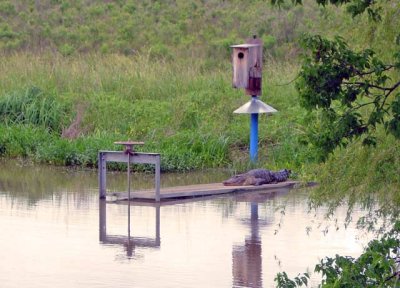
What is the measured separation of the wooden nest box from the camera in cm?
1980

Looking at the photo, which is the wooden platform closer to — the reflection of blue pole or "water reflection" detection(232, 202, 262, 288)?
the reflection of blue pole

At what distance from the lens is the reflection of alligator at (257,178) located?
17.9 meters

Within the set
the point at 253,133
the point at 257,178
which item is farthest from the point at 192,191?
the point at 253,133

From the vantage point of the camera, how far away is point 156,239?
14.1 m

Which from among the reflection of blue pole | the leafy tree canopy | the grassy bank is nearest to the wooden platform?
the grassy bank

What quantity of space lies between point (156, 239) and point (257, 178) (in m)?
4.28

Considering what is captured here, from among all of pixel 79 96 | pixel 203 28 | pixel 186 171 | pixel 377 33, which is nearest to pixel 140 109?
pixel 79 96

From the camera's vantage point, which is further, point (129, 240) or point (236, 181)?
point (236, 181)

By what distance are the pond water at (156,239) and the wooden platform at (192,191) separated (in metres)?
0.18

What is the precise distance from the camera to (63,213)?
15758 millimetres

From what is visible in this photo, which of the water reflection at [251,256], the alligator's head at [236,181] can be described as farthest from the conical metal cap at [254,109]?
the water reflection at [251,256]

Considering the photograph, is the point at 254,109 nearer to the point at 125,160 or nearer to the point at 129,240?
Answer: the point at 125,160

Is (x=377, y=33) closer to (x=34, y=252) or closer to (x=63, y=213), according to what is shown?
(x=34, y=252)

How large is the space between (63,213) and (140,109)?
8.33 m
